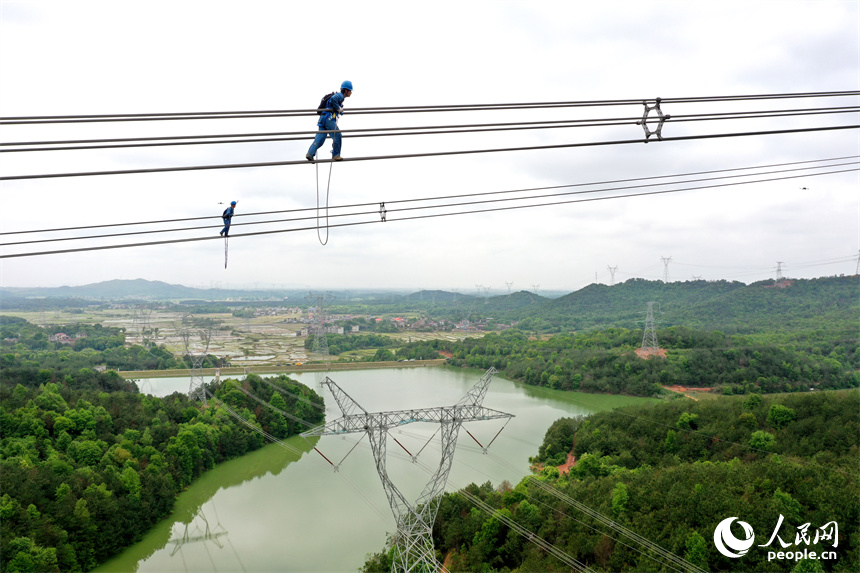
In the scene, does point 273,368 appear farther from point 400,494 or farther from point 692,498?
point 692,498

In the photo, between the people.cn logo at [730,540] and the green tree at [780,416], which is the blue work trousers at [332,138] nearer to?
the people.cn logo at [730,540]

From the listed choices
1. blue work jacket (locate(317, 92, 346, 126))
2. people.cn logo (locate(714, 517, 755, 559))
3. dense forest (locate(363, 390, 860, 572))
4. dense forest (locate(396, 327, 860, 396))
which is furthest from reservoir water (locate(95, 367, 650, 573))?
blue work jacket (locate(317, 92, 346, 126))

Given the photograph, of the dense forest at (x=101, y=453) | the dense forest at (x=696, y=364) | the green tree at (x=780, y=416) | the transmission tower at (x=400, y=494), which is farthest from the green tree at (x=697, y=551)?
the dense forest at (x=696, y=364)

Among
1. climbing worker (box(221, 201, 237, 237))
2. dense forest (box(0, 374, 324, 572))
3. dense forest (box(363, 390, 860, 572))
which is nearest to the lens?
climbing worker (box(221, 201, 237, 237))

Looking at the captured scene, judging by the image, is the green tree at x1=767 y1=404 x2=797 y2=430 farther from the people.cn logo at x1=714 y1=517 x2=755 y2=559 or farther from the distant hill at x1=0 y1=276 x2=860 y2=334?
the distant hill at x1=0 y1=276 x2=860 y2=334

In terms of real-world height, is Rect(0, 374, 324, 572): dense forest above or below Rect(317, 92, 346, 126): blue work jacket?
below

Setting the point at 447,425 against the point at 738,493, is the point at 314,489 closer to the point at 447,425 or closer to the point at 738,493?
the point at 447,425

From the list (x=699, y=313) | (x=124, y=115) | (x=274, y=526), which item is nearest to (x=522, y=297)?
(x=699, y=313)
